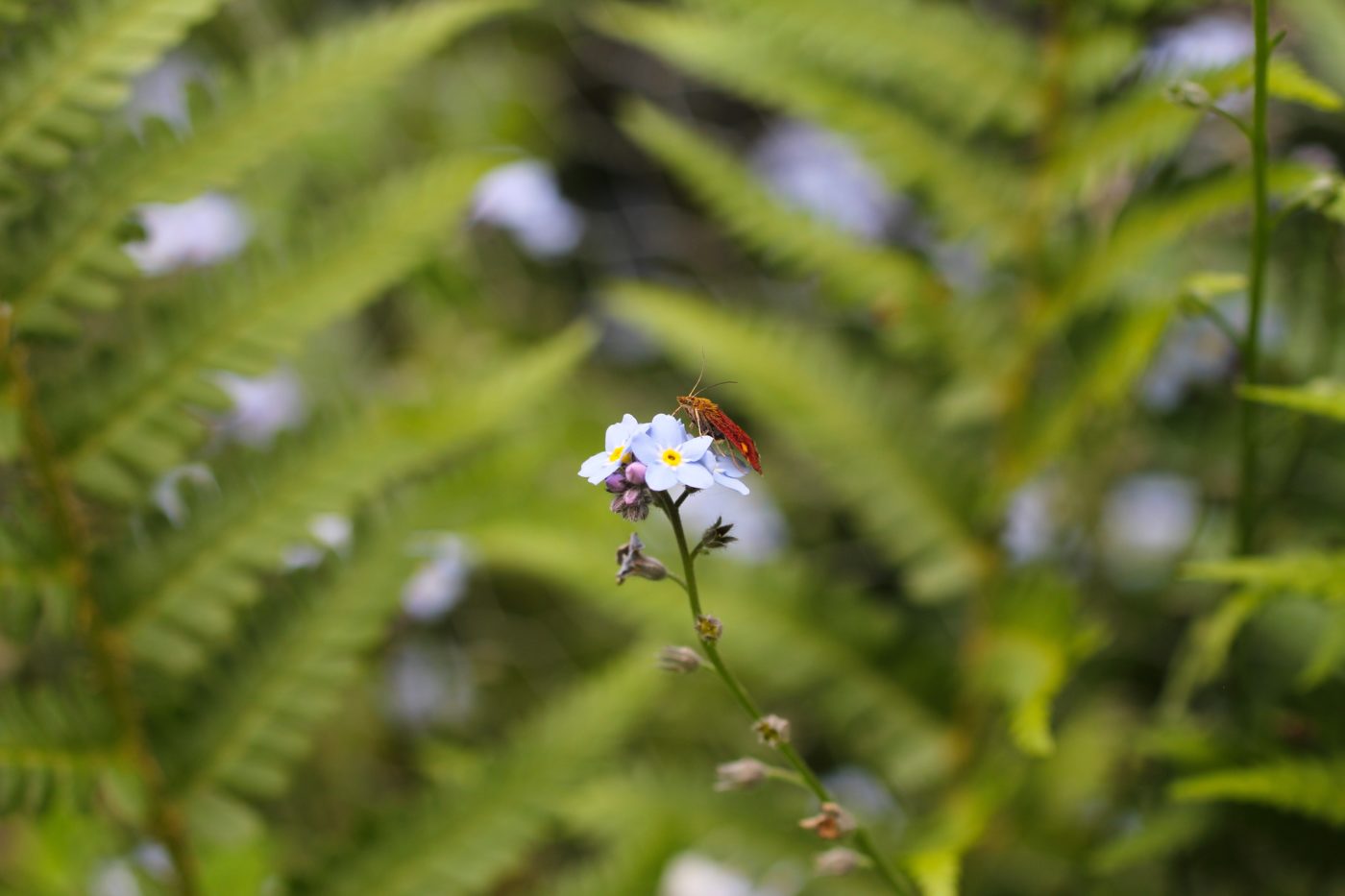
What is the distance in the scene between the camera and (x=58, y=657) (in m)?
2.40

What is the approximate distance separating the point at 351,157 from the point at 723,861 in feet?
7.17

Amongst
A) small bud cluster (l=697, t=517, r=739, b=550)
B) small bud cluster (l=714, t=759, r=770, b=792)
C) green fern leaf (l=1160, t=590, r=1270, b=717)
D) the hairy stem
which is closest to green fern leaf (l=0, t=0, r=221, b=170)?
the hairy stem

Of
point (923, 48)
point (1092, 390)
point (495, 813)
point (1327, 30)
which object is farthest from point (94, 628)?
point (1327, 30)

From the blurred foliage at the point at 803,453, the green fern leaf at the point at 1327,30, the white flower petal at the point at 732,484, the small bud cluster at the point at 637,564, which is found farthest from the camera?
the green fern leaf at the point at 1327,30

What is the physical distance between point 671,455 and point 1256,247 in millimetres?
621

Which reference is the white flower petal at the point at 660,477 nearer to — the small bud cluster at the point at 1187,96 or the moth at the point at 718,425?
the moth at the point at 718,425

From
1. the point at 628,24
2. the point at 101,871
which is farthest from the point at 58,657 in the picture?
the point at 628,24

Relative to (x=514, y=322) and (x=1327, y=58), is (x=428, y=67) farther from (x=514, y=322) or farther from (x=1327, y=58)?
(x=1327, y=58)

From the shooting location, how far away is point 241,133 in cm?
155

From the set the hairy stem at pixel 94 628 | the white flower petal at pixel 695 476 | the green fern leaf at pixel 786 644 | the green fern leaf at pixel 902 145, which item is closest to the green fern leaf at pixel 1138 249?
the green fern leaf at pixel 902 145

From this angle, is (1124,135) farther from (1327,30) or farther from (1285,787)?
(1285,787)

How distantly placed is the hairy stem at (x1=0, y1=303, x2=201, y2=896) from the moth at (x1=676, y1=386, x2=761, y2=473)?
853 millimetres

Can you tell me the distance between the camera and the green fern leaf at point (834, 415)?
1775 mm

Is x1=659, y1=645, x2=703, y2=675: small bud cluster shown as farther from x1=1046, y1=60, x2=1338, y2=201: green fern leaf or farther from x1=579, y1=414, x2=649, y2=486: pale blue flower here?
x1=1046, y1=60, x2=1338, y2=201: green fern leaf
